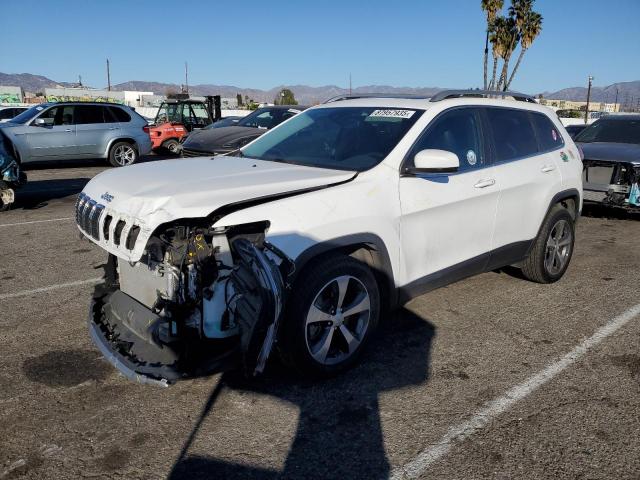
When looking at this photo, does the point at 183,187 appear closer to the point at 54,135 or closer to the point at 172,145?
the point at 54,135

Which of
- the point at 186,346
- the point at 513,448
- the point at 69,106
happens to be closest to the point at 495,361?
the point at 513,448

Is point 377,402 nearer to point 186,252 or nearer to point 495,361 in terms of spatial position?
point 495,361

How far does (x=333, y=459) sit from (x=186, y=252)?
4.24 feet

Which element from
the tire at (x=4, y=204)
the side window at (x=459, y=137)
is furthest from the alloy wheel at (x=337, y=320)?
the tire at (x=4, y=204)

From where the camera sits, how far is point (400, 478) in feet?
8.54

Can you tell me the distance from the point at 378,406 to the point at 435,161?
5.15 feet

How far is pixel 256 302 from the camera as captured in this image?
2.80m

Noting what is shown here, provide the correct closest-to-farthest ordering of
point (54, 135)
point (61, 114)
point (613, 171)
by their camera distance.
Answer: point (613, 171), point (54, 135), point (61, 114)

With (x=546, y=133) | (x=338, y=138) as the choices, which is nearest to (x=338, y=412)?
(x=338, y=138)

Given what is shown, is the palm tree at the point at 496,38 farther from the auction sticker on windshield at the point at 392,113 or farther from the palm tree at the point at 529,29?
the auction sticker on windshield at the point at 392,113

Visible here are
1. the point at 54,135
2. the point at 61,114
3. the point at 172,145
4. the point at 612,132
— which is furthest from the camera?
the point at 172,145

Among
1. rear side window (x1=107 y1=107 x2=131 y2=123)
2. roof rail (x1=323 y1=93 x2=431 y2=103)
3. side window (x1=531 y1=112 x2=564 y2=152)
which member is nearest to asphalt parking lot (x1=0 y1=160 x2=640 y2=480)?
side window (x1=531 y1=112 x2=564 y2=152)

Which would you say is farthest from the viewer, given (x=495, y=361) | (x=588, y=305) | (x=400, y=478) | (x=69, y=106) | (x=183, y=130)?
(x=183, y=130)

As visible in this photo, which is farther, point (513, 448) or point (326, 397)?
point (326, 397)
